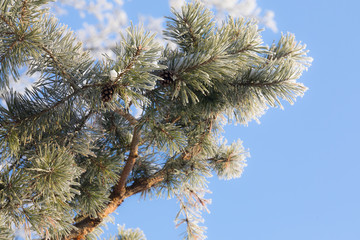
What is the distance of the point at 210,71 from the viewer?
0.78 meters

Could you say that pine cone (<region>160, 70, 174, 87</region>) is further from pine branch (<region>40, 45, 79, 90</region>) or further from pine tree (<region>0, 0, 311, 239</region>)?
pine branch (<region>40, 45, 79, 90</region>)

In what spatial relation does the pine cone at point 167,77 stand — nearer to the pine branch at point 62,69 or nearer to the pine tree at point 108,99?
the pine tree at point 108,99

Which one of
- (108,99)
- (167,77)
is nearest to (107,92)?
(108,99)

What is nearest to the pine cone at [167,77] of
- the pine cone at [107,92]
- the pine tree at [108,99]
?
the pine tree at [108,99]

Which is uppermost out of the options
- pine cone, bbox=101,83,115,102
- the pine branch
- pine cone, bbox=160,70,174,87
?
pine cone, bbox=160,70,174,87

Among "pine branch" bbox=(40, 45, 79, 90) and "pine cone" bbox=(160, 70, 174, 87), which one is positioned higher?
Answer: "pine cone" bbox=(160, 70, 174, 87)

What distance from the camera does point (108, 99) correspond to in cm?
74

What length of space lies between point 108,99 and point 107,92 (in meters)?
0.01

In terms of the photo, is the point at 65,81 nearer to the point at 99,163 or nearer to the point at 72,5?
the point at 99,163

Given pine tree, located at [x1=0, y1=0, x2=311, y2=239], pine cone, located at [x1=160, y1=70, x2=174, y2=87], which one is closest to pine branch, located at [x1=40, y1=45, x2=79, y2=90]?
pine tree, located at [x1=0, y1=0, x2=311, y2=239]

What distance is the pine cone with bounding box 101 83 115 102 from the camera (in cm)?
74

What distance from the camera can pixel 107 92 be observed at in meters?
0.74

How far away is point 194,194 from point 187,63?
0.51m

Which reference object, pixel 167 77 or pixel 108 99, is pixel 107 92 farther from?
pixel 167 77
